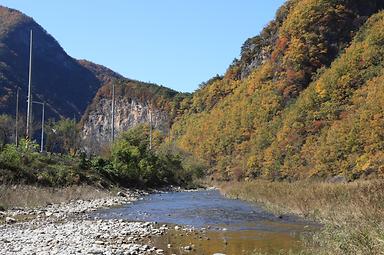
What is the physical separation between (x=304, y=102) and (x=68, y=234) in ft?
219

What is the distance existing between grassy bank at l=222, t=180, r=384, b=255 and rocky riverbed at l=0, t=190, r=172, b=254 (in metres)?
4.72

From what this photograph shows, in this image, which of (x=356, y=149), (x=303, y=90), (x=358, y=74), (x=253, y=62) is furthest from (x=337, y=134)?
(x=253, y=62)

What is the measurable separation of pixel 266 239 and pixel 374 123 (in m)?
46.0

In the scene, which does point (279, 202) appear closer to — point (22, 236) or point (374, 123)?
point (22, 236)

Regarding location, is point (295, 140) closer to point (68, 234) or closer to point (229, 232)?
point (229, 232)

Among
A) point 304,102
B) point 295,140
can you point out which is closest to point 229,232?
point 295,140

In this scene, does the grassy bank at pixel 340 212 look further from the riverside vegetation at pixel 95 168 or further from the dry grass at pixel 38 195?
the riverside vegetation at pixel 95 168

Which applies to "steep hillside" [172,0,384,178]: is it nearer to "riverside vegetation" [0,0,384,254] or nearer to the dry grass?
"riverside vegetation" [0,0,384,254]

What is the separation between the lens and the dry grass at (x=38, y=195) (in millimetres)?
25438

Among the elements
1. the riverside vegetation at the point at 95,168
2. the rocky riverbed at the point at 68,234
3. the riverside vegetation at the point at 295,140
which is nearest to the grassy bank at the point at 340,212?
the riverside vegetation at the point at 295,140

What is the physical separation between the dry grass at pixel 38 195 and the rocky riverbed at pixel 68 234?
62.4 inches

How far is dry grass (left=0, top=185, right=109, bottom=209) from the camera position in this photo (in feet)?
83.5

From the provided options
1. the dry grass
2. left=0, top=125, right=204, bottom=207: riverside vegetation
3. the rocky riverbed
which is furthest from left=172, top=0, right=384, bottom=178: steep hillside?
the rocky riverbed

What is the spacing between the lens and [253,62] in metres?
126
